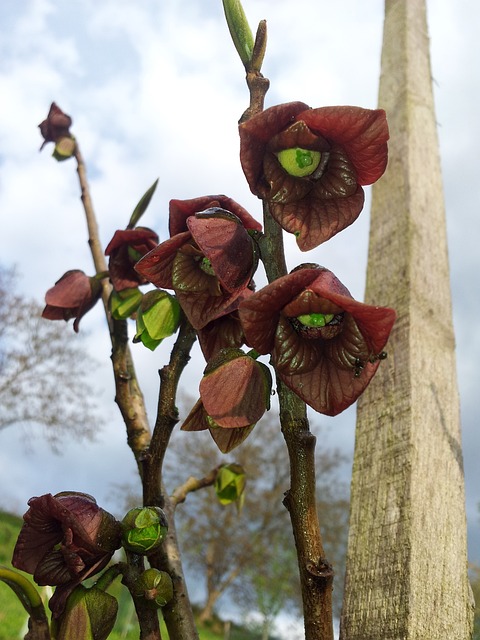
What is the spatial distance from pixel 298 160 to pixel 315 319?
0.13 metres

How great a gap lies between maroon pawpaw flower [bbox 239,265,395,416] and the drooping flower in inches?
1.2

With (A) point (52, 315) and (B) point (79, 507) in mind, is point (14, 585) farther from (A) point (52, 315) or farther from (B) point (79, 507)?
(A) point (52, 315)

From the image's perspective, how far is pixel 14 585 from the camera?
49 centimetres

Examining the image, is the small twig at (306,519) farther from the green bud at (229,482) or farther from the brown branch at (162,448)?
the green bud at (229,482)

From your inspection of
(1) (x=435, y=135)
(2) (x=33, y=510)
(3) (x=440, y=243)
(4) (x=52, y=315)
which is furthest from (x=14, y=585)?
(1) (x=435, y=135)

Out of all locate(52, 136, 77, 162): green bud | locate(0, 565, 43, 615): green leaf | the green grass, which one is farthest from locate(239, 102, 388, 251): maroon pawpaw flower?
the green grass

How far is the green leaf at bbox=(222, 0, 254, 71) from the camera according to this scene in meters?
0.50

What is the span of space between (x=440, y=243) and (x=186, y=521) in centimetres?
1118

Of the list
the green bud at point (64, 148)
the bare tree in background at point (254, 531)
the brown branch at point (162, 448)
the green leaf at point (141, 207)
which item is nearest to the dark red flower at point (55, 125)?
the green bud at point (64, 148)

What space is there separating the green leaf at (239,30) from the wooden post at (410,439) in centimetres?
37

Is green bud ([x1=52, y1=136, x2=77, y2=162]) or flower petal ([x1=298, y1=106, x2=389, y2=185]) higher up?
green bud ([x1=52, y1=136, x2=77, y2=162])

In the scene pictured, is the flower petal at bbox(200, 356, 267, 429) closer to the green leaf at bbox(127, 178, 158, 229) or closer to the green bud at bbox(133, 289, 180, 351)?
the green bud at bbox(133, 289, 180, 351)

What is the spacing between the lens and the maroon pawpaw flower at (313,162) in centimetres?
43

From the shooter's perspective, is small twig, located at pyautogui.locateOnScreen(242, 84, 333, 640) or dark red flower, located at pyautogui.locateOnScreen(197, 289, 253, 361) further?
dark red flower, located at pyautogui.locateOnScreen(197, 289, 253, 361)
